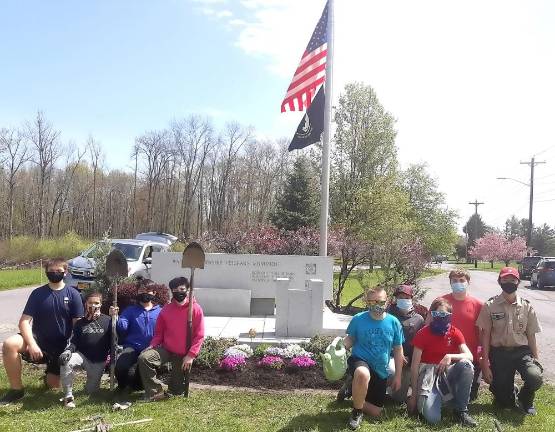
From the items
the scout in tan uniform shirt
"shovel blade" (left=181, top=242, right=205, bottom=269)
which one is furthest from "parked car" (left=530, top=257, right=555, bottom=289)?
"shovel blade" (left=181, top=242, right=205, bottom=269)

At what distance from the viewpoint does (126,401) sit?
5.36 m

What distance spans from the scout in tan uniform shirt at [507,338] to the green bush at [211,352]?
3.36 meters

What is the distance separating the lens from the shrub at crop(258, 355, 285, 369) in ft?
21.7

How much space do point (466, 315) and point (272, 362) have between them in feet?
8.45

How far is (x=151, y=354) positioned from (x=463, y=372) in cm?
327

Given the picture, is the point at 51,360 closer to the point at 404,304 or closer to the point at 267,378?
the point at 267,378

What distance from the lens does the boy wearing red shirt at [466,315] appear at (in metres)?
5.56

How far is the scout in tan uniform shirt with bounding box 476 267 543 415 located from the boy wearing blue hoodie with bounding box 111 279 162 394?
12.5 feet

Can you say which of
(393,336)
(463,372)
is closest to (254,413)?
(393,336)

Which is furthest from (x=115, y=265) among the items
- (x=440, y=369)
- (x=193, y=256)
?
(x=440, y=369)

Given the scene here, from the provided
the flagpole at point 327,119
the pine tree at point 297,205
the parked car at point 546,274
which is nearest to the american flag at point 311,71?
the flagpole at point 327,119

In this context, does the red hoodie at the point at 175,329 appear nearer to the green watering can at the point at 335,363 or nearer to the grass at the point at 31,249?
the green watering can at the point at 335,363

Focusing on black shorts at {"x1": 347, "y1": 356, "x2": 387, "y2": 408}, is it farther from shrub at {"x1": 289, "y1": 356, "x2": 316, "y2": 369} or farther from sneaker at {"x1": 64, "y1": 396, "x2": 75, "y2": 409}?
sneaker at {"x1": 64, "y1": 396, "x2": 75, "y2": 409}

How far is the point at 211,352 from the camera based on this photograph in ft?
22.4
